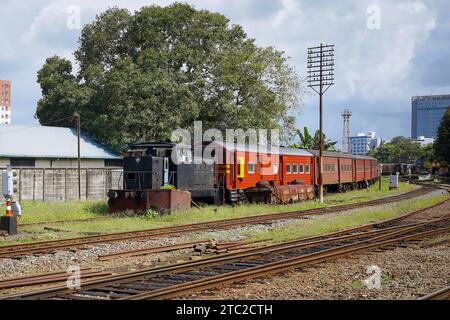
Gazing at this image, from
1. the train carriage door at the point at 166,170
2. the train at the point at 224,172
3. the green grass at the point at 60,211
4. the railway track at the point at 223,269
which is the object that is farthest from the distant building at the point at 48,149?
the railway track at the point at 223,269

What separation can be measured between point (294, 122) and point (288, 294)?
36355mm

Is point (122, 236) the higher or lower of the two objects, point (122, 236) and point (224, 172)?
the lower

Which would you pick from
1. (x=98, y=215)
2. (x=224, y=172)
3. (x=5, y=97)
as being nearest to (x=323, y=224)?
(x=224, y=172)

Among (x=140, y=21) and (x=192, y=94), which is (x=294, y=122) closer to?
(x=192, y=94)

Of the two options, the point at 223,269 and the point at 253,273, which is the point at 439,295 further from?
the point at 223,269

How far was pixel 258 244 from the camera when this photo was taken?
1354 centimetres

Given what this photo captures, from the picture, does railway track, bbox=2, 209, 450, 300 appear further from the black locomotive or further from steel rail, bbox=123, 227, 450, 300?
the black locomotive

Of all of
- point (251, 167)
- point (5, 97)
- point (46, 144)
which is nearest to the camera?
point (251, 167)

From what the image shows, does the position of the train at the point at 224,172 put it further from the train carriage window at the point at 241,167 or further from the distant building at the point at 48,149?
the distant building at the point at 48,149

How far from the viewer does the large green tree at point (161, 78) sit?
3519 centimetres

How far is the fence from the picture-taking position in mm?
26922

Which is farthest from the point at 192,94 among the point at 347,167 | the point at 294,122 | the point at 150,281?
the point at 150,281

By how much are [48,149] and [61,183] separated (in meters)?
5.38

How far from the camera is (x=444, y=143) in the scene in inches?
2682
